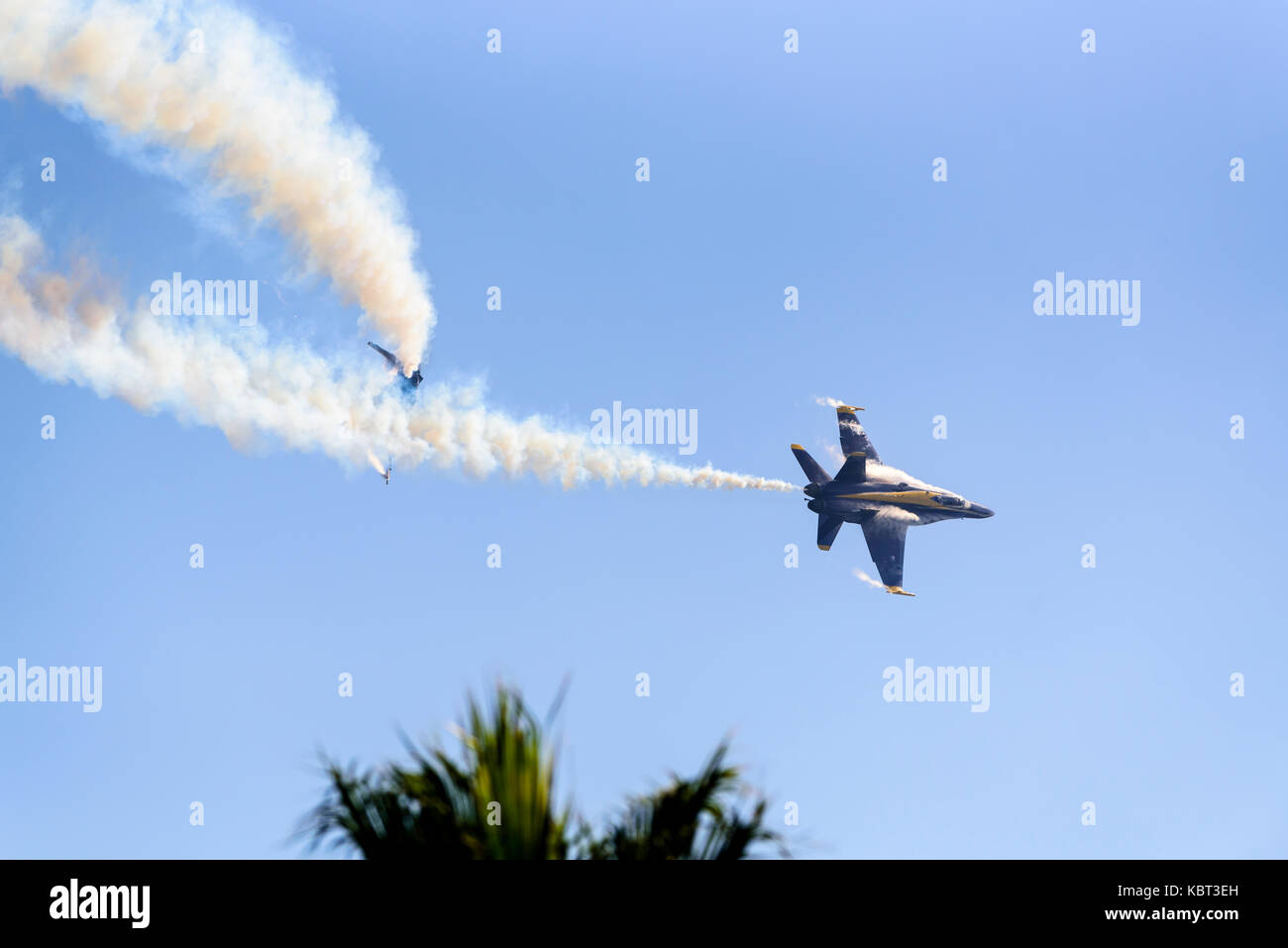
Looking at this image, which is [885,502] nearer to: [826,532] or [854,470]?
[854,470]

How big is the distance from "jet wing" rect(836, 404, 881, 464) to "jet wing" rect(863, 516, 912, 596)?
472cm

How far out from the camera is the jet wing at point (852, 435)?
67188 mm

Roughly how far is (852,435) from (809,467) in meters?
6.97

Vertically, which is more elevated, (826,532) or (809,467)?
(809,467)

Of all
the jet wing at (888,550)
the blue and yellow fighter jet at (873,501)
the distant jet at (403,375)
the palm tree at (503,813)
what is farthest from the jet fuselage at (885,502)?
the palm tree at (503,813)

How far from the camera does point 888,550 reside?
64938 millimetres

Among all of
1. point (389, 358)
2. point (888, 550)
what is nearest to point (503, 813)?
point (389, 358)

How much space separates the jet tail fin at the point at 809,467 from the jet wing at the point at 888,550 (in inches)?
159

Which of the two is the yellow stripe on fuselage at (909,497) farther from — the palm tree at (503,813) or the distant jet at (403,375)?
the palm tree at (503,813)
